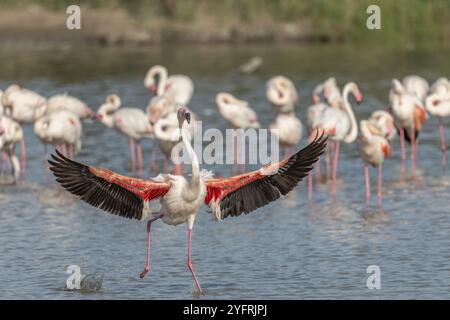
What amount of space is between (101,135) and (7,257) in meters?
7.90

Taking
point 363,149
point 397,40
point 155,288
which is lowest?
point 155,288

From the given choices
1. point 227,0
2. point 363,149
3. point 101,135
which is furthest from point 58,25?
point 363,149

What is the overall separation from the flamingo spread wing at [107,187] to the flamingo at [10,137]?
5.57 meters

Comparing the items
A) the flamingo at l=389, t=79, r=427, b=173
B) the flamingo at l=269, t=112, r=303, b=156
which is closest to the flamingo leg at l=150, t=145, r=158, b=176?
the flamingo at l=269, t=112, r=303, b=156

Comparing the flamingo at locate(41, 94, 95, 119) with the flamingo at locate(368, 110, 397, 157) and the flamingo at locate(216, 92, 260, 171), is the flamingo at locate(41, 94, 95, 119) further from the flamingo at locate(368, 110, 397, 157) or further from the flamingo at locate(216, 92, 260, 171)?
the flamingo at locate(368, 110, 397, 157)

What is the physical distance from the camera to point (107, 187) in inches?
404

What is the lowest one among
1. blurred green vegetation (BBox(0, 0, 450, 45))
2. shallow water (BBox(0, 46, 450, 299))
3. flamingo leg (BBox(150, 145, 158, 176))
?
shallow water (BBox(0, 46, 450, 299))

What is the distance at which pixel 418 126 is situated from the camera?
661 inches

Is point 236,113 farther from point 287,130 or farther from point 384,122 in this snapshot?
point 384,122

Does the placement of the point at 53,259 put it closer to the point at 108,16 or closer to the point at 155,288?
the point at 155,288

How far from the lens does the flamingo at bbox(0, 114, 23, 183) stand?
52.0 feet

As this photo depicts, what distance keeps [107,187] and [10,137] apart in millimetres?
5965

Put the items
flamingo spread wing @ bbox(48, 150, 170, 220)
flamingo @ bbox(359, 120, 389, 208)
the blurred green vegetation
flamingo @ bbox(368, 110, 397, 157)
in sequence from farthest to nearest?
the blurred green vegetation → flamingo @ bbox(368, 110, 397, 157) → flamingo @ bbox(359, 120, 389, 208) → flamingo spread wing @ bbox(48, 150, 170, 220)

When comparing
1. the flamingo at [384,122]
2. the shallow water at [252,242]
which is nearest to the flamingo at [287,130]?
the shallow water at [252,242]
